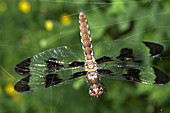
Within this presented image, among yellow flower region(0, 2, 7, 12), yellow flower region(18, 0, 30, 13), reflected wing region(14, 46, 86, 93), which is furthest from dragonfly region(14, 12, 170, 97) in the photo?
yellow flower region(0, 2, 7, 12)

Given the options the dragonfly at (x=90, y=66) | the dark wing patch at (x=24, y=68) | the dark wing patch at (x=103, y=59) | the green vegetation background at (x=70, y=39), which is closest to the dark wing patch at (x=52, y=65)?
the dragonfly at (x=90, y=66)

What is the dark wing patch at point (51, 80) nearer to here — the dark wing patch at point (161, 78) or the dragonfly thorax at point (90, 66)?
the dragonfly thorax at point (90, 66)

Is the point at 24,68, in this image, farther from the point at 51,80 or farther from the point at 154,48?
the point at 154,48

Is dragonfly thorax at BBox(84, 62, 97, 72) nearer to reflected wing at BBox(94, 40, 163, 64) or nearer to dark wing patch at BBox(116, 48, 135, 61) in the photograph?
reflected wing at BBox(94, 40, 163, 64)

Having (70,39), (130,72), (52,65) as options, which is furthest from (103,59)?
(70,39)

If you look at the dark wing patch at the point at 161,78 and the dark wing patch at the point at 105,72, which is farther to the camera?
the dark wing patch at the point at 105,72

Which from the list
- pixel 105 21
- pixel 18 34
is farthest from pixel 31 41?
pixel 105 21

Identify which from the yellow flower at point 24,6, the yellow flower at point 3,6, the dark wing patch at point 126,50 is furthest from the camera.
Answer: the yellow flower at point 3,6
